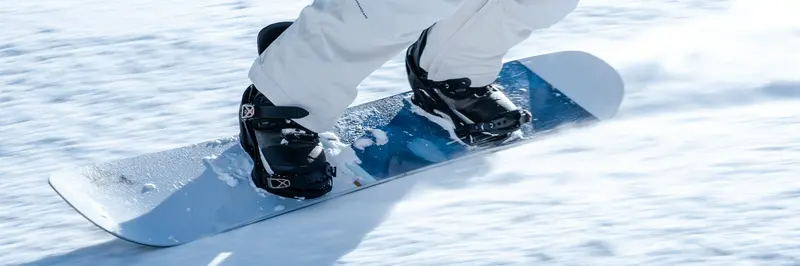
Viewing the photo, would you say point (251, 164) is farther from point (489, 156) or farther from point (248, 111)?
point (489, 156)

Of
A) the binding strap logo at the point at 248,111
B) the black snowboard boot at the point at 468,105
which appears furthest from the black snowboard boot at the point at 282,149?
the black snowboard boot at the point at 468,105

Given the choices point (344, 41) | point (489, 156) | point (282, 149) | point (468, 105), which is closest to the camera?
point (344, 41)

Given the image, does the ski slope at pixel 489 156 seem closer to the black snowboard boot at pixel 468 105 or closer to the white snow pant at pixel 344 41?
the black snowboard boot at pixel 468 105

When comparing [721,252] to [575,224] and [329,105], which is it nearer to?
[575,224]

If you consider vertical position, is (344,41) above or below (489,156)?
above

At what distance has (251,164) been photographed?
2367 mm

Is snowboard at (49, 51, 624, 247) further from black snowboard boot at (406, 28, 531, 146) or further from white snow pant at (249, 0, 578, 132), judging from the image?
white snow pant at (249, 0, 578, 132)

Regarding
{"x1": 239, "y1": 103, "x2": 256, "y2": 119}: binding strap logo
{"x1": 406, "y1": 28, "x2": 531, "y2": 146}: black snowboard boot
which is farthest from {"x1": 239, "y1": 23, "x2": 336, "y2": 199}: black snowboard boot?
{"x1": 406, "y1": 28, "x2": 531, "y2": 146}: black snowboard boot

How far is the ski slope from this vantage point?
2.04 meters

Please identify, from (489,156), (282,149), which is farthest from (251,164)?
(489,156)

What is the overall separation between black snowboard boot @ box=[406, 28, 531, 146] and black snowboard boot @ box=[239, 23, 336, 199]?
1.28 feet

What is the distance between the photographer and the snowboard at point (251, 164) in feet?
7.08

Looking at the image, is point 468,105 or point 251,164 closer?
point 251,164

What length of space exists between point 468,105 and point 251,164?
53cm
